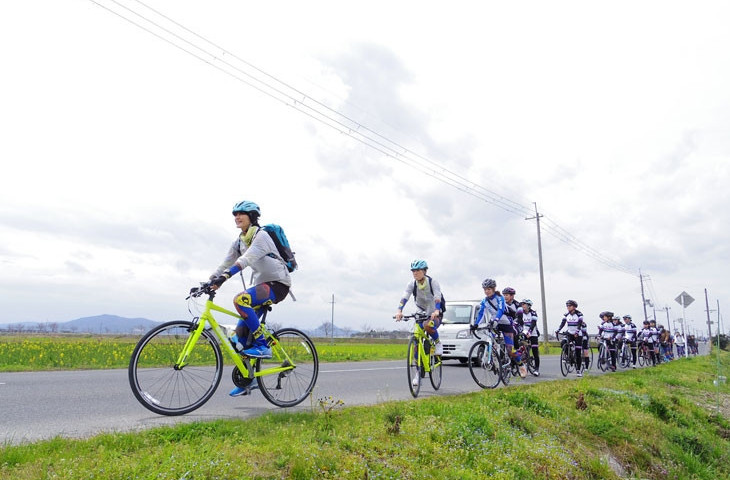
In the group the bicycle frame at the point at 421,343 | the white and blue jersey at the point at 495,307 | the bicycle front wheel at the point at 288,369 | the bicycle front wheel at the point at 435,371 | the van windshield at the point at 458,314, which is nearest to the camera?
the bicycle front wheel at the point at 288,369

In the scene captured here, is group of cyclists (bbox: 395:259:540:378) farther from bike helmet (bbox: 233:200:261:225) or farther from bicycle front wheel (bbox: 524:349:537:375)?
bike helmet (bbox: 233:200:261:225)

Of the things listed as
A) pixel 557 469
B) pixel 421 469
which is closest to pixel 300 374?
pixel 421 469

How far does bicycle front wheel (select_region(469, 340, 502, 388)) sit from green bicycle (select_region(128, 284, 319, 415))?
460cm

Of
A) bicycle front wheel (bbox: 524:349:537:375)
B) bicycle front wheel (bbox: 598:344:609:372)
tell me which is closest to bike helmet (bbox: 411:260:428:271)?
bicycle front wheel (bbox: 524:349:537:375)

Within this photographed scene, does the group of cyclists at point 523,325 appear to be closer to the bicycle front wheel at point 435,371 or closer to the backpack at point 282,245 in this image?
the bicycle front wheel at point 435,371

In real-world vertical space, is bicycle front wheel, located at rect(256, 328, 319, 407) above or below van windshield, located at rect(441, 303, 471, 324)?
below

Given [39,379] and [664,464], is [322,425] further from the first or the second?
[39,379]

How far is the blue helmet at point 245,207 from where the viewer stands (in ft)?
17.6

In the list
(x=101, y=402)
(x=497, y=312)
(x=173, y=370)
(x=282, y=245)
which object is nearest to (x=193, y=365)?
(x=173, y=370)

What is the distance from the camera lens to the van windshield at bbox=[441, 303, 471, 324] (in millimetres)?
15894

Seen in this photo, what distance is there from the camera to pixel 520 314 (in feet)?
40.5

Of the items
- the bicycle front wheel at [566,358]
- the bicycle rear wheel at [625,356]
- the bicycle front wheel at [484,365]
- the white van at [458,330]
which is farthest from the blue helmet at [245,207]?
the bicycle rear wheel at [625,356]

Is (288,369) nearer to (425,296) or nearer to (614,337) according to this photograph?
(425,296)

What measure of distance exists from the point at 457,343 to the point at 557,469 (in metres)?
10.2
